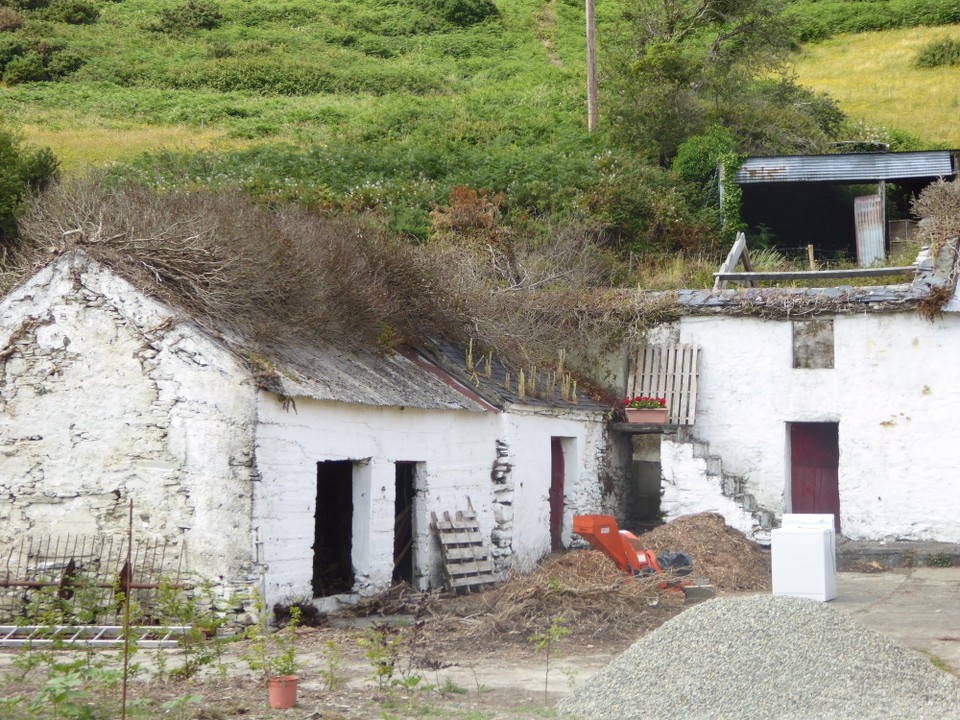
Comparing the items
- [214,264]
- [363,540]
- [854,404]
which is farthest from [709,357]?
[214,264]

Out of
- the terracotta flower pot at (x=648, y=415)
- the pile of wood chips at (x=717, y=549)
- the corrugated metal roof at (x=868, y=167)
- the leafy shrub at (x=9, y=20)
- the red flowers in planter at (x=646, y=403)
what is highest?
the leafy shrub at (x=9, y=20)

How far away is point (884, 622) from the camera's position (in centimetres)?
1289

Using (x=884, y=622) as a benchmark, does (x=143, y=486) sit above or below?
above

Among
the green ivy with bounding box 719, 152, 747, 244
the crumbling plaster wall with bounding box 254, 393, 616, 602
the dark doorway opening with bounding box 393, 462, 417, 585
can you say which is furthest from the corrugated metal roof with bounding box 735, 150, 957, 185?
the dark doorway opening with bounding box 393, 462, 417, 585

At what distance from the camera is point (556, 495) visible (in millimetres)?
18938

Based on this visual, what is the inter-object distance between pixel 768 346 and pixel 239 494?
10.7 m

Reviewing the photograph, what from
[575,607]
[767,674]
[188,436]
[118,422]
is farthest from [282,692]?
[118,422]

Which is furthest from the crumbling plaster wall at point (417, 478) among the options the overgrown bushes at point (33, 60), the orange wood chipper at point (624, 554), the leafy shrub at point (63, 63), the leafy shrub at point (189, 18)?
the leafy shrub at point (189, 18)

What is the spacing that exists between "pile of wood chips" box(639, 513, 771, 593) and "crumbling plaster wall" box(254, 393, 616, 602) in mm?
1848

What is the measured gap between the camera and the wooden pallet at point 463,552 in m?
14.9

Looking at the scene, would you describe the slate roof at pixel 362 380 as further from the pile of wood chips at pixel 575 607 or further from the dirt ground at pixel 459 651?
the pile of wood chips at pixel 575 607

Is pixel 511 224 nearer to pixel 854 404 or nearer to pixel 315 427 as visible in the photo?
pixel 854 404

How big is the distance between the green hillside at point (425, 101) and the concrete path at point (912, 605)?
10908mm

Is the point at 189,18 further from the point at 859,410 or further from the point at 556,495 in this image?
the point at 859,410
